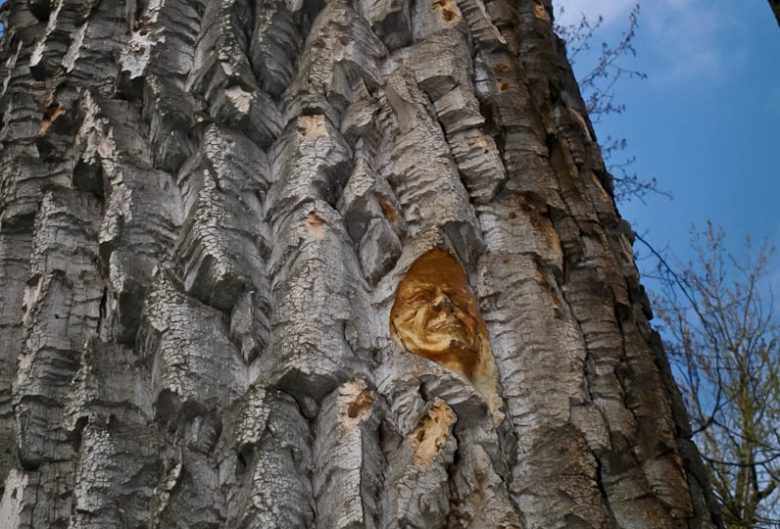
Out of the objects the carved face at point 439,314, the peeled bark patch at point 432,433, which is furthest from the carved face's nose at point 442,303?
the peeled bark patch at point 432,433

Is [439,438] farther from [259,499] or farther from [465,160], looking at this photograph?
[465,160]

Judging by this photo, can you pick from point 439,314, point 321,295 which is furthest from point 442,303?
point 321,295

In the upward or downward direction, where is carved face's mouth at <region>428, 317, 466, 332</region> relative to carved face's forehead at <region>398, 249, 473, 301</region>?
downward

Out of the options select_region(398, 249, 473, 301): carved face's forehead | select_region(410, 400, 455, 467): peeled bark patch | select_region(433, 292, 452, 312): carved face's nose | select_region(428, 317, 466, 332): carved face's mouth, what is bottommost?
select_region(410, 400, 455, 467): peeled bark patch

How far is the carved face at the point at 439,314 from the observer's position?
1976mm

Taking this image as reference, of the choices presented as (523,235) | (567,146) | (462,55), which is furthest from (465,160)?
(567,146)

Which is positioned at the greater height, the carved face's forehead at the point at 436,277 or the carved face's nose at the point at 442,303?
the carved face's forehead at the point at 436,277

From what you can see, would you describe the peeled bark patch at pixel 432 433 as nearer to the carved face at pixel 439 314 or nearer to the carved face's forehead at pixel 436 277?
the carved face at pixel 439 314

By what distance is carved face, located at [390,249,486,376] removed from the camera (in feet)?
6.48

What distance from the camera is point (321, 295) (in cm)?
199

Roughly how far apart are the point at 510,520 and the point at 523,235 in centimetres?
73

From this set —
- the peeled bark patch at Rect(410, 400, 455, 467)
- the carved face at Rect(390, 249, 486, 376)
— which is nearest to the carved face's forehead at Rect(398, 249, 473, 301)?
the carved face at Rect(390, 249, 486, 376)

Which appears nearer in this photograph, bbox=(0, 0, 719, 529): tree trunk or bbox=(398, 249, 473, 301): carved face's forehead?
bbox=(0, 0, 719, 529): tree trunk

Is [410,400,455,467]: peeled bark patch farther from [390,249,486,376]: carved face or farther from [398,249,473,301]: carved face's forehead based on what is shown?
[398,249,473,301]: carved face's forehead
